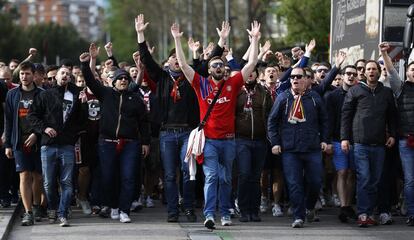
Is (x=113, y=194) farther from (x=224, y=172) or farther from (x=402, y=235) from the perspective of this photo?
(x=402, y=235)

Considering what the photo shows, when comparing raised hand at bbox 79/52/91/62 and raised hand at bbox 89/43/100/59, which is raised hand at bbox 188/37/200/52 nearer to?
raised hand at bbox 89/43/100/59

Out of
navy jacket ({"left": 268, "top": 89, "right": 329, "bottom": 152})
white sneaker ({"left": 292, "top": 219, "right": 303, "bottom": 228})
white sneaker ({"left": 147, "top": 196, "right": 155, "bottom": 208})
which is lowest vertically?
white sneaker ({"left": 147, "top": 196, "right": 155, "bottom": 208})

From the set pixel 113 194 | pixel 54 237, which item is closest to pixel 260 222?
pixel 113 194

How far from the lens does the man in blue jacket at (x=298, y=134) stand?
13.2m

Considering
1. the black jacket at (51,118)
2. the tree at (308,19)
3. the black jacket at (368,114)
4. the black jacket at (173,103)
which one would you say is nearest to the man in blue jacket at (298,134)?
the black jacket at (368,114)

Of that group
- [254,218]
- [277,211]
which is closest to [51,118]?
[254,218]

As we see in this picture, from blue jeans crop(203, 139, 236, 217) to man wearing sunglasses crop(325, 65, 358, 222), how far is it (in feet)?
5.50

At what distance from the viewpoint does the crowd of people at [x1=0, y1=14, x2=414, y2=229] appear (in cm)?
1322

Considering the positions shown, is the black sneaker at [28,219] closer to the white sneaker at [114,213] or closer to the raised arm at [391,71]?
the white sneaker at [114,213]

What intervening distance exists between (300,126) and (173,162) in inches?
68.0

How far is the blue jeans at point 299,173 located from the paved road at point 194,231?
0.32 meters

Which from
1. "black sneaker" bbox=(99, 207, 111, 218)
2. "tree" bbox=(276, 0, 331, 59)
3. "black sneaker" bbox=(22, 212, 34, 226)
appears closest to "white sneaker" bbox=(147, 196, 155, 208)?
"black sneaker" bbox=(99, 207, 111, 218)

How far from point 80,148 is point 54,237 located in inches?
97.4

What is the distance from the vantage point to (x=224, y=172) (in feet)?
43.6
